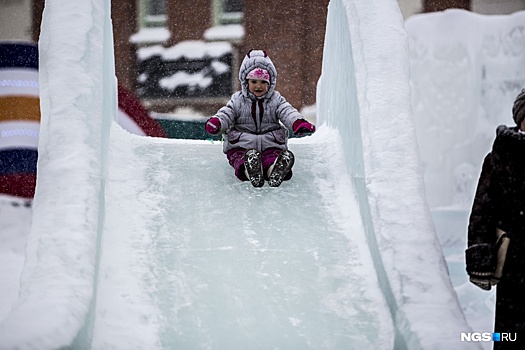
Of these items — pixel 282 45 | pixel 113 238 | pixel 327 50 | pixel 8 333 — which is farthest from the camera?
pixel 282 45

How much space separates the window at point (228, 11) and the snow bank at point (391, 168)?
358 inches

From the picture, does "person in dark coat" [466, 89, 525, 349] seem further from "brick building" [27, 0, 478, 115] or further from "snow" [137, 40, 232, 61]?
"snow" [137, 40, 232, 61]

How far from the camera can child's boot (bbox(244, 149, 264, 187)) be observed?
12.5ft

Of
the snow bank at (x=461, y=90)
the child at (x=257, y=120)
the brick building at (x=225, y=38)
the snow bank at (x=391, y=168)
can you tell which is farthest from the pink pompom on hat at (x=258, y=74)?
the brick building at (x=225, y=38)

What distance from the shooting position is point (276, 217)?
3555 mm

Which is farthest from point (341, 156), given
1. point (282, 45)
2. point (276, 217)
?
point (282, 45)

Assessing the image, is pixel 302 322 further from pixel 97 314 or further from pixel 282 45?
pixel 282 45

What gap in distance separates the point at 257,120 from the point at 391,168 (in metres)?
1.05

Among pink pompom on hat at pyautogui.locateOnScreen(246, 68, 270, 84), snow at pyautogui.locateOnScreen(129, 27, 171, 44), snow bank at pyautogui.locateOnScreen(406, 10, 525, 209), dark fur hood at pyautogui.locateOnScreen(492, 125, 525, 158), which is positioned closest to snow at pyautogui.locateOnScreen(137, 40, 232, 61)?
snow at pyautogui.locateOnScreen(129, 27, 171, 44)

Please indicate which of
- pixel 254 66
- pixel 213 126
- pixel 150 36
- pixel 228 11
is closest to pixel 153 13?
pixel 150 36

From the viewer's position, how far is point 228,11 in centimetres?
1355

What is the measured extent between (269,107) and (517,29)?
17.2 ft

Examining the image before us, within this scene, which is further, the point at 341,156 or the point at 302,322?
the point at 341,156

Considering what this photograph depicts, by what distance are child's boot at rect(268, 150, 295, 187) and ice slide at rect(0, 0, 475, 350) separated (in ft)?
0.18
